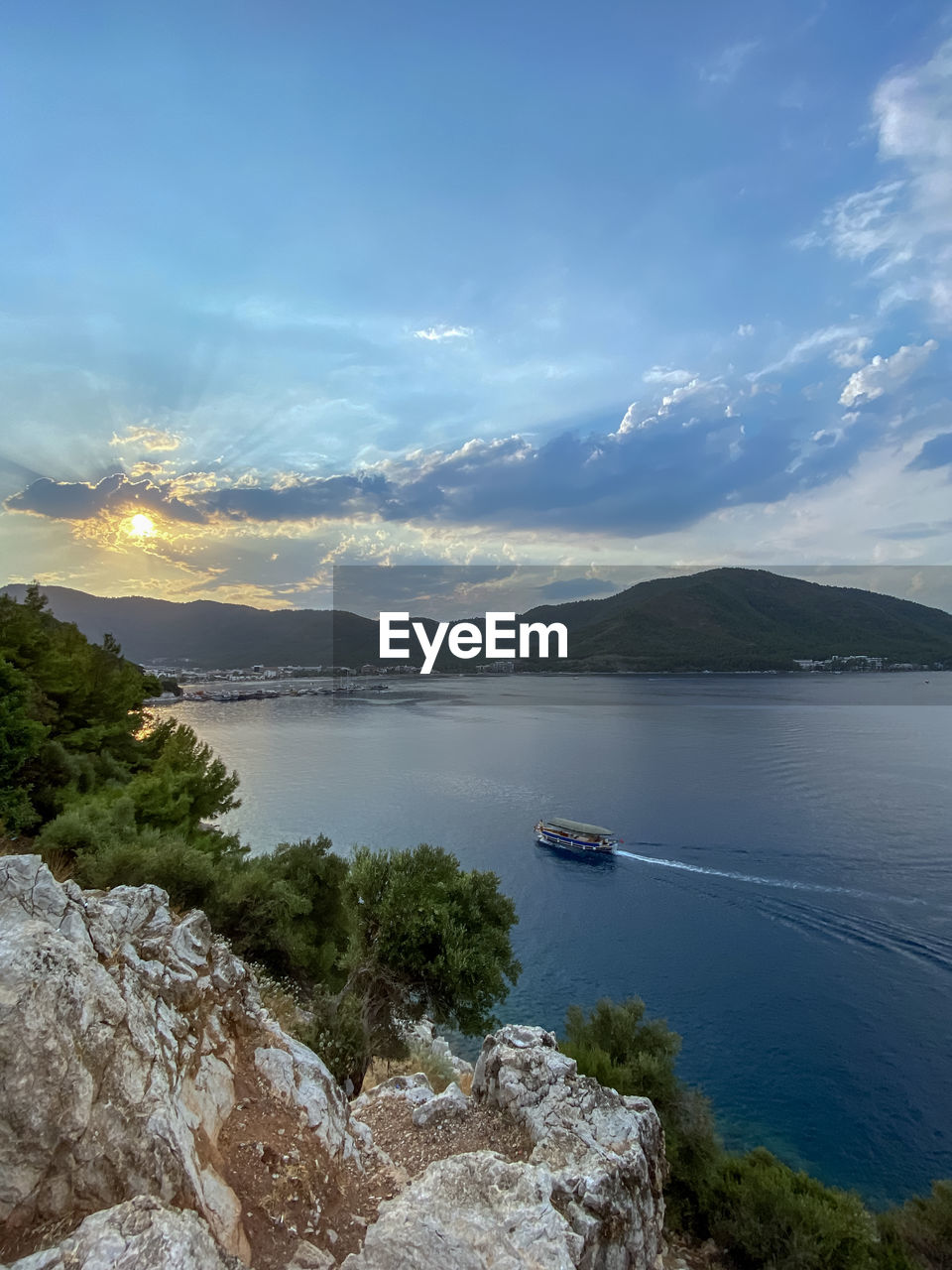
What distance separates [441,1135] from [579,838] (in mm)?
40398

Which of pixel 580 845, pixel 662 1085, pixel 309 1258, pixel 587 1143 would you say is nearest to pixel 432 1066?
pixel 662 1085

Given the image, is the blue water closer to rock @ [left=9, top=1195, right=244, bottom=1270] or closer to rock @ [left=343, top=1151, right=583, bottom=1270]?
rock @ [left=343, top=1151, right=583, bottom=1270]

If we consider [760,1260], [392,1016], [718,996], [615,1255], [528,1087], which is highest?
[528,1087]

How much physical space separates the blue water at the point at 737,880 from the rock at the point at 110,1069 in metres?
24.3

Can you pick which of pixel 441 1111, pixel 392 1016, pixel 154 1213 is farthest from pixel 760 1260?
pixel 154 1213

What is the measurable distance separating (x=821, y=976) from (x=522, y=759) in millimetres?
52872

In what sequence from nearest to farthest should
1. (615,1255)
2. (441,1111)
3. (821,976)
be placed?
(615,1255), (441,1111), (821,976)

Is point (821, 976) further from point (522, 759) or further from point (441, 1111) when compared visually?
point (522, 759)

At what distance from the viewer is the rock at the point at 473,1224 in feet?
25.7

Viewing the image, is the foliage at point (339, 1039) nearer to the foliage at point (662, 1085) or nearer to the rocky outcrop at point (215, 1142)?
the rocky outcrop at point (215, 1142)

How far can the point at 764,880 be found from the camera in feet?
148

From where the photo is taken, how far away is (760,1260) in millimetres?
15359

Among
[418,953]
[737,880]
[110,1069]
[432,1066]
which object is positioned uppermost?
[110,1069]

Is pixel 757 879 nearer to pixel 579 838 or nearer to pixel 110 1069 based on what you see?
pixel 579 838
